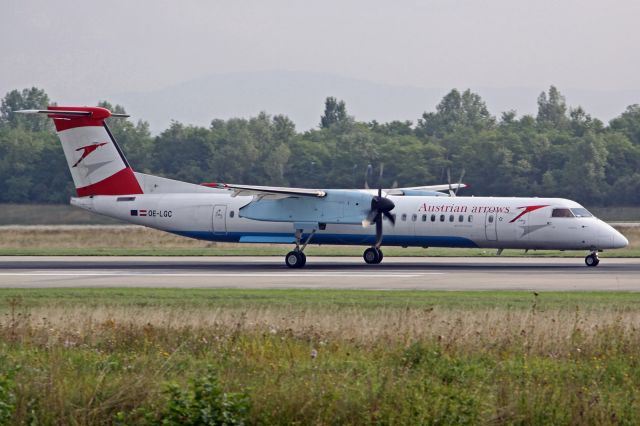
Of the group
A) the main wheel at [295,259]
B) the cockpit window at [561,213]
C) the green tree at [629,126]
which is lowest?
the main wheel at [295,259]

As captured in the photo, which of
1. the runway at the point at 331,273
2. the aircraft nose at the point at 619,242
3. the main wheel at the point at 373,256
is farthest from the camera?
the main wheel at the point at 373,256

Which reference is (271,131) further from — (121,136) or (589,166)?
(589,166)

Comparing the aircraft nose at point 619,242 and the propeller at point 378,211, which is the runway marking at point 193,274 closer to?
the propeller at point 378,211

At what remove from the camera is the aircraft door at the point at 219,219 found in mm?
40000

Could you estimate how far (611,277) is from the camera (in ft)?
105

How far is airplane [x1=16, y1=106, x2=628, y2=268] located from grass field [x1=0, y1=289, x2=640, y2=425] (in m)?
14.9

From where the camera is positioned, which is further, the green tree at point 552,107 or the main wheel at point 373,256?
the green tree at point 552,107

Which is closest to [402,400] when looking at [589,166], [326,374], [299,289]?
[326,374]

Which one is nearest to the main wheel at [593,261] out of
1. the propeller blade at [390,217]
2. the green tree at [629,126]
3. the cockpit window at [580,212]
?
the cockpit window at [580,212]

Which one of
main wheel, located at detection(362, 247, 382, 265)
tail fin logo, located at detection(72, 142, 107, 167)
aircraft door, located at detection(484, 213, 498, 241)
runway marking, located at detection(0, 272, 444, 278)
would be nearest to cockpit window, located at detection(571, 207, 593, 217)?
aircraft door, located at detection(484, 213, 498, 241)

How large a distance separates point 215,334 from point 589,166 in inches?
2921

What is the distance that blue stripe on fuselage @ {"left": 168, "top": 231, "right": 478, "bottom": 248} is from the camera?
3800 cm

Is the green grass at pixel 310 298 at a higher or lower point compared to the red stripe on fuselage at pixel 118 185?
lower

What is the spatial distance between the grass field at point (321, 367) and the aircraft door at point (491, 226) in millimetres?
14914
